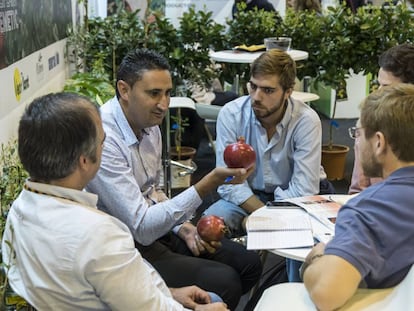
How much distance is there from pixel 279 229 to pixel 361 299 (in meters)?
0.72

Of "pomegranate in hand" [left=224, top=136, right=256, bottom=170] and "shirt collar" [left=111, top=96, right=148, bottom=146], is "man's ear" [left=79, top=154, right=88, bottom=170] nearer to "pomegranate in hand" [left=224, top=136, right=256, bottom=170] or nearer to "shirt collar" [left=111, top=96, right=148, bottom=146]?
"shirt collar" [left=111, top=96, right=148, bottom=146]

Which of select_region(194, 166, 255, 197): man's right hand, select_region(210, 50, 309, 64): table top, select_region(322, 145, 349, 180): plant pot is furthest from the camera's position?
select_region(322, 145, 349, 180): plant pot

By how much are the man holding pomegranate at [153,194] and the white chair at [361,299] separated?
0.75 meters

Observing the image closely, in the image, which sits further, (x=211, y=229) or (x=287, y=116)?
(x=287, y=116)

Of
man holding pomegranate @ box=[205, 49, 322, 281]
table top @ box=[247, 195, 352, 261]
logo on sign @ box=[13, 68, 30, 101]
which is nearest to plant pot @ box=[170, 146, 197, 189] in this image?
man holding pomegranate @ box=[205, 49, 322, 281]

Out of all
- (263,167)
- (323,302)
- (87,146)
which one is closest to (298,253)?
(323,302)

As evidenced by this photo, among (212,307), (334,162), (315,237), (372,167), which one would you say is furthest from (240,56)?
(372,167)

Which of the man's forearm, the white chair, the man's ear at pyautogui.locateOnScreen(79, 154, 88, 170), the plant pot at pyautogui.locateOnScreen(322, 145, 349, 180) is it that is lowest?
the plant pot at pyautogui.locateOnScreen(322, 145, 349, 180)

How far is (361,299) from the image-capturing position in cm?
→ 164

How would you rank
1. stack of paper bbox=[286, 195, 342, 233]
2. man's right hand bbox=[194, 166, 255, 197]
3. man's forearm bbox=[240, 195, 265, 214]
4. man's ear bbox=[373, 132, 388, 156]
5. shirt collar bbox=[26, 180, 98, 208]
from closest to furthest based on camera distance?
shirt collar bbox=[26, 180, 98, 208], man's ear bbox=[373, 132, 388, 156], stack of paper bbox=[286, 195, 342, 233], man's right hand bbox=[194, 166, 255, 197], man's forearm bbox=[240, 195, 265, 214]

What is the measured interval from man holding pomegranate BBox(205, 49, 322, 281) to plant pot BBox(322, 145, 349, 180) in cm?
237

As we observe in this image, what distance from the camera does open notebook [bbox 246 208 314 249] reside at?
2.20 meters

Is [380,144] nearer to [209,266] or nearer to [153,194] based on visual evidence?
[209,266]

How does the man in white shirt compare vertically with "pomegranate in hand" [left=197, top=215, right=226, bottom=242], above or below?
above
